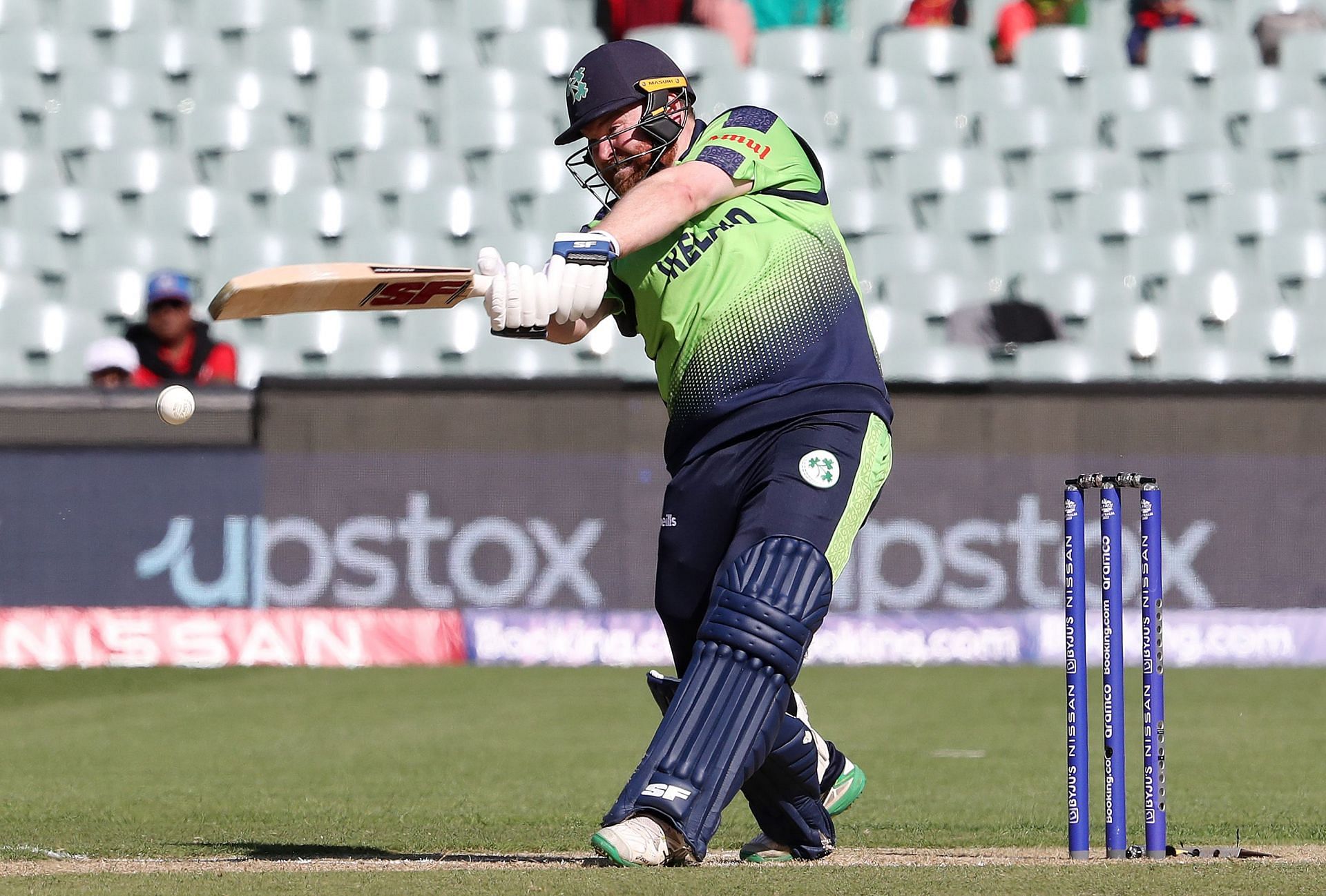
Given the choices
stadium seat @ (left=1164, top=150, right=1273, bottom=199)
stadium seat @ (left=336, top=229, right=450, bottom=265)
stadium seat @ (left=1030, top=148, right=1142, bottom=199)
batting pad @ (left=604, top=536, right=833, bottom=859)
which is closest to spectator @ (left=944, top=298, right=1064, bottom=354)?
stadium seat @ (left=1030, top=148, right=1142, bottom=199)

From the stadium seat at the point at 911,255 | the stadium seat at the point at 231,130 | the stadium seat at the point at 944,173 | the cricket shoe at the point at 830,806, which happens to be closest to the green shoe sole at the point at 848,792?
the cricket shoe at the point at 830,806

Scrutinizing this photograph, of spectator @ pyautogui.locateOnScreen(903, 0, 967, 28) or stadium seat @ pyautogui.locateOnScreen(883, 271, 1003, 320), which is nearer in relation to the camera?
stadium seat @ pyautogui.locateOnScreen(883, 271, 1003, 320)

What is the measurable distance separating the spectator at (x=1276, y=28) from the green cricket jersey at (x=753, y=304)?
1117 cm

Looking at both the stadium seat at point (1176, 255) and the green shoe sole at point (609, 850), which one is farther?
the stadium seat at point (1176, 255)

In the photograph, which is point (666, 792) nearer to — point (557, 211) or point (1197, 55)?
point (557, 211)

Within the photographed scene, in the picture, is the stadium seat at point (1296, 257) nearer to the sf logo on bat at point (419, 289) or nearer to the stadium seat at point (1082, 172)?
the stadium seat at point (1082, 172)

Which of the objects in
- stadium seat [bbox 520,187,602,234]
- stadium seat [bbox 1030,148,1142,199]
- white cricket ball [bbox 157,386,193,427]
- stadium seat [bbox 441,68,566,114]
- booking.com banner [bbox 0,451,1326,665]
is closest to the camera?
white cricket ball [bbox 157,386,193,427]

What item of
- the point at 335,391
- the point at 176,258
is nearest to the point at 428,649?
the point at 335,391

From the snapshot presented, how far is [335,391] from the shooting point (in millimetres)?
10125

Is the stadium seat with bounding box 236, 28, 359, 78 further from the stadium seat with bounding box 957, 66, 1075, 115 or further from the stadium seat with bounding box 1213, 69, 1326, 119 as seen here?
the stadium seat with bounding box 1213, 69, 1326, 119

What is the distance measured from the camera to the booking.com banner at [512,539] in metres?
10.1

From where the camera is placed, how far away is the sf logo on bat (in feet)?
12.4

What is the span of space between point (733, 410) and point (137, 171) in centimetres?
1000

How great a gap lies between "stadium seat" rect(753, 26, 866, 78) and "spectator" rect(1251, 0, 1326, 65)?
305 centimetres
